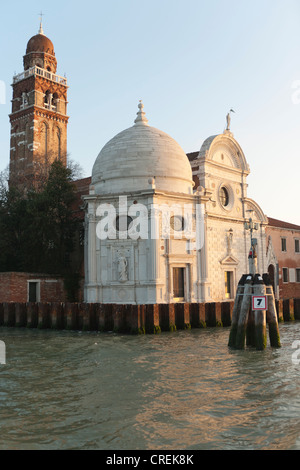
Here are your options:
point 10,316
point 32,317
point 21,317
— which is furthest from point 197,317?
point 10,316

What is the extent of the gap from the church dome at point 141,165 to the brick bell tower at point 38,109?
829 inches

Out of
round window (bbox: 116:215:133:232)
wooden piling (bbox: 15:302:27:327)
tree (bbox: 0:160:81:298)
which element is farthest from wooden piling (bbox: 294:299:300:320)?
wooden piling (bbox: 15:302:27:327)

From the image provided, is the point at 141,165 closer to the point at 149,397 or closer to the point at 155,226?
the point at 155,226

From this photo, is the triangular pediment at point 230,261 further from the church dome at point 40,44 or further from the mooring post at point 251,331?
the church dome at point 40,44

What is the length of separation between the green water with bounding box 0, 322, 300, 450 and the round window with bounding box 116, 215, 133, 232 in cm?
1021

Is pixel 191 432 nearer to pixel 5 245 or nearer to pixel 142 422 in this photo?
pixel 142 422

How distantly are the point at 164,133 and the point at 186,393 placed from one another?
22.2 meters

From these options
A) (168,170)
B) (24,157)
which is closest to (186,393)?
(168,170)

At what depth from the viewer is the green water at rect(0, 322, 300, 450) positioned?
713 centimetres

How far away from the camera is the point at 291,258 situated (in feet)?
131

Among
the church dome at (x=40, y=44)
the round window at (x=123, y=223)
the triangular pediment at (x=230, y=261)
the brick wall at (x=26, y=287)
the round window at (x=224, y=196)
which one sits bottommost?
the brick wall at (x=26, y=287)

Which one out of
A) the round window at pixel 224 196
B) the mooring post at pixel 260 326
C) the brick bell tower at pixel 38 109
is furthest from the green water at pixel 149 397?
the brick bell tower at pixel 38 109

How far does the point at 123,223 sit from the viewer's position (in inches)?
1021

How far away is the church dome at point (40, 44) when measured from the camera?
175ft
